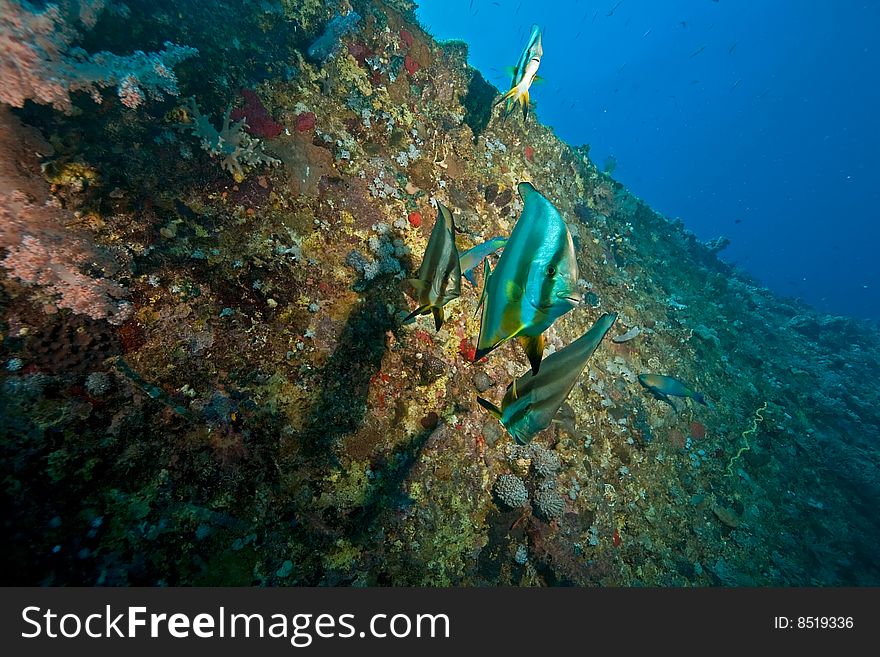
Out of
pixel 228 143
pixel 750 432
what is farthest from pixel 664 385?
pixel 228 143

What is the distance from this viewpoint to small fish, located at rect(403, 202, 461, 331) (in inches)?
76.0

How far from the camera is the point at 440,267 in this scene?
1.97 metres

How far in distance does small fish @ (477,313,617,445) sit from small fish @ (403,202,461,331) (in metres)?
0.59

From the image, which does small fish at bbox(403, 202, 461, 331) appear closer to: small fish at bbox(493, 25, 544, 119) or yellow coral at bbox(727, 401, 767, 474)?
small fish at bbox(493, 25, 544, 119)

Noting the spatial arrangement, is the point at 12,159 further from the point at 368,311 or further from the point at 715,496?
the point at 715,496

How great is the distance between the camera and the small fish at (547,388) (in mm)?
1700

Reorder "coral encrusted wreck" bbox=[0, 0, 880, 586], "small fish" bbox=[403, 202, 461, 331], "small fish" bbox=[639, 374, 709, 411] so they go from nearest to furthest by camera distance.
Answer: "small fish" bbox=[403, 202, 461, 331]
"coral encrusted wreck" bbox=[0, 0, 880, 586]
"small fish" bbox=[639, 374, 709, 411]

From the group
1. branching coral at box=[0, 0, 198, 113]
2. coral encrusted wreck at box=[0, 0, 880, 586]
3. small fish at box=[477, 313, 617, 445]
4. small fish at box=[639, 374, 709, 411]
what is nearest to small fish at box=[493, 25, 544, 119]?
coral encrusted wreck at box=[0, 0, 880, 586]

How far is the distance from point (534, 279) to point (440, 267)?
29.5 inches

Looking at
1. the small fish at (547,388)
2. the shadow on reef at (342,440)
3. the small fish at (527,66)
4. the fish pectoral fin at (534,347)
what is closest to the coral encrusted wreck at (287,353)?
the shadow on reef at (342,440)

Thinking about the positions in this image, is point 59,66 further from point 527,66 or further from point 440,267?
point 527,66

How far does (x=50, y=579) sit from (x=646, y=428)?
7.15 meters

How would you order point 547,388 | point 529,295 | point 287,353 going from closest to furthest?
point 529,295, point 547,388, point 287,353

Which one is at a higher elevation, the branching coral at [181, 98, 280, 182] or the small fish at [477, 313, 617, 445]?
the branching coral at [181, 98, 280, 182]
